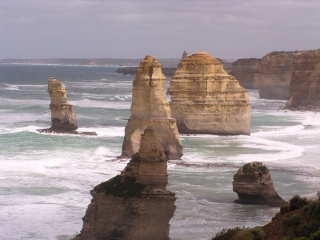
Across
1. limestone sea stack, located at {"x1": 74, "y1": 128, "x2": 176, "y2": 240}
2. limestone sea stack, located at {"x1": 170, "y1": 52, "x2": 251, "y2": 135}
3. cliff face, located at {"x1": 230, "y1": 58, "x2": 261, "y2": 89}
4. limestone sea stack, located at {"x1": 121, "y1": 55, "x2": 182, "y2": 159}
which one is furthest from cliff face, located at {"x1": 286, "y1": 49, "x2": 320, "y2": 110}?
limestone sea stack, located at {"x1": 74, "y1": 128, "x2": 176, "y2": 240}

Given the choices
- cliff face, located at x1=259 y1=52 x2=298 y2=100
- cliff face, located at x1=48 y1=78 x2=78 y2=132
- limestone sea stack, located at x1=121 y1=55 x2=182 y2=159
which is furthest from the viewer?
cliff face, located at x1=259 y1=52 x2=298 y2=100

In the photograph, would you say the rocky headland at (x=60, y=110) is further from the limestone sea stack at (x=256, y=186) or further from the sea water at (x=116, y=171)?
the limestone sea stack at (x=256, y=186)

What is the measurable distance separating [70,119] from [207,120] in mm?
8248

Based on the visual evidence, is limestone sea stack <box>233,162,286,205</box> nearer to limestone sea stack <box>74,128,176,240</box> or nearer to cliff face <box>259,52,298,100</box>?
limestone sea stack <box>74,128,176,240</box>

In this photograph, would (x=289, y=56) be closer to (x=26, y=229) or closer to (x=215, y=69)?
(x=215, y=69)

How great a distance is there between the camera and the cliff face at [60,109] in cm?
4691

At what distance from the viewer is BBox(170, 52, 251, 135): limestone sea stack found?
154 feet

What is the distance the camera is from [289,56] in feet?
315

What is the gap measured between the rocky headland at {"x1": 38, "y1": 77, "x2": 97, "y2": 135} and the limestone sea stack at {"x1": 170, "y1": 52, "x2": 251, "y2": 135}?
5.63 metres

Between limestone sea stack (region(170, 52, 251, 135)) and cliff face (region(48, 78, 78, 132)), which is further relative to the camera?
limestone sea stack (region(170, 52, 251, 135))

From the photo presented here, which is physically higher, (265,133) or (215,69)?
(215,69)

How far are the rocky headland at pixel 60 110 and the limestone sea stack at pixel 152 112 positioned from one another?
10656 mm

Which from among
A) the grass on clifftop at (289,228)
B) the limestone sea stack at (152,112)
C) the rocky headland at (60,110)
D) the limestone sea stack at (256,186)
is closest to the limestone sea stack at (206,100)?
the rocky headland at (60,110)

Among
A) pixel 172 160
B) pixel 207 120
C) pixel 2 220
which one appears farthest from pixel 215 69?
pixel 2 220
